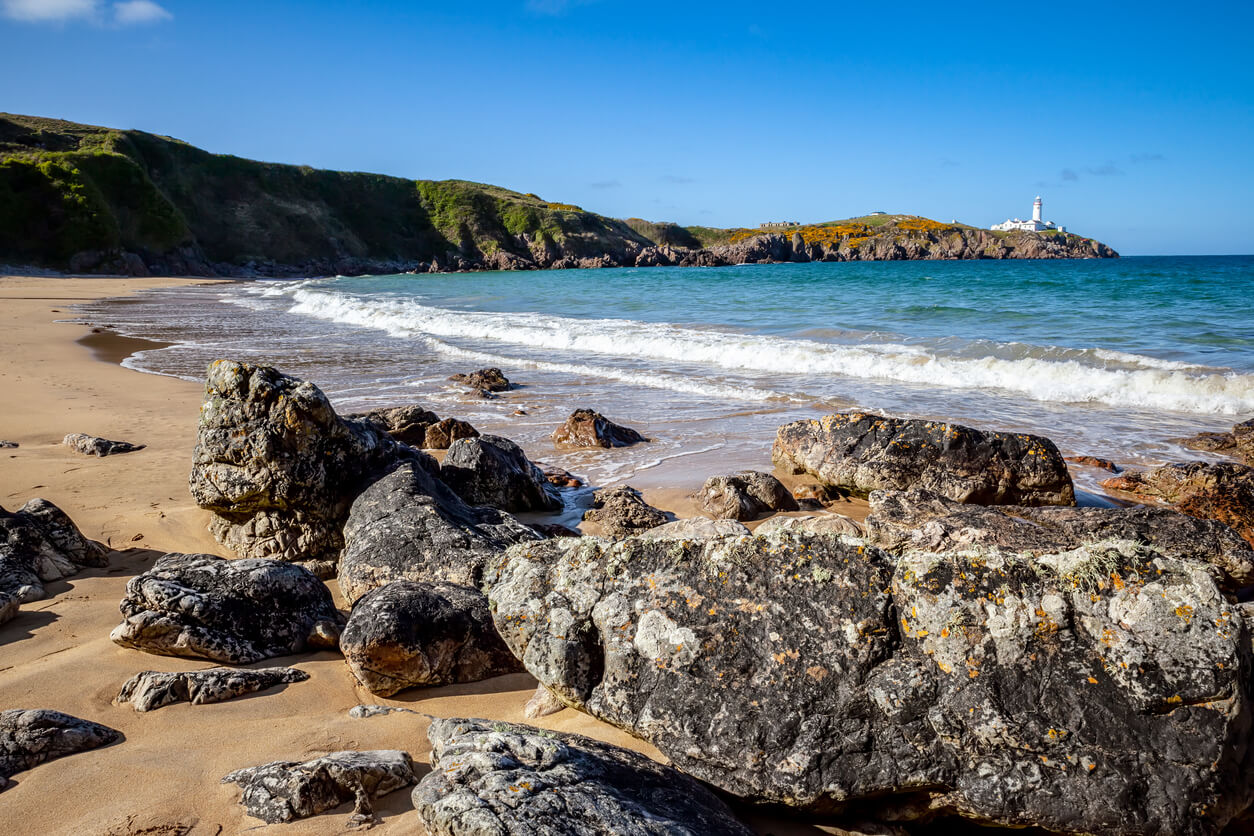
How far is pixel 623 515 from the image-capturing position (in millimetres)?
6164

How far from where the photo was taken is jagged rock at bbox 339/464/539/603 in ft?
14.7

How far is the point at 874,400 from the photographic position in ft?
37.5

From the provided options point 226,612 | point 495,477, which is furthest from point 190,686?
point 495,477

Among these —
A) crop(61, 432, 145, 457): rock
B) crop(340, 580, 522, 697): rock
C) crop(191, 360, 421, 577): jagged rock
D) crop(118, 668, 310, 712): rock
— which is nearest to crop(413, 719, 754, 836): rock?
crop(340, 580, 522, 697): rock

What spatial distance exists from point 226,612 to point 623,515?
3.08 m

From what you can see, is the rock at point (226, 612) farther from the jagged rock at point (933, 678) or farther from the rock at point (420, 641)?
the jagged rock at point (933, 678)

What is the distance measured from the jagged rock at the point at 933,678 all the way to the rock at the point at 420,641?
0.88 metres

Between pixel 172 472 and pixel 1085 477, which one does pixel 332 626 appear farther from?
pixel 1085 477

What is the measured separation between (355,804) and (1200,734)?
8.56 ft

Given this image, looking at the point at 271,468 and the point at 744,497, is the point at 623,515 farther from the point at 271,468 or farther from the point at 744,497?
the point at 271,468

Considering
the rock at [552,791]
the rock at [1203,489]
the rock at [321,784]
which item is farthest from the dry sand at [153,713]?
the rock at [1203,489]

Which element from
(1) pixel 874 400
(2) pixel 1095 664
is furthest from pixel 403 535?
(1) pixel 874 400

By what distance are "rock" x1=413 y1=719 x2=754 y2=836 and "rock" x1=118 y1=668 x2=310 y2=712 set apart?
1318 millimetres

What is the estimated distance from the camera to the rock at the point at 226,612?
3.66 m
